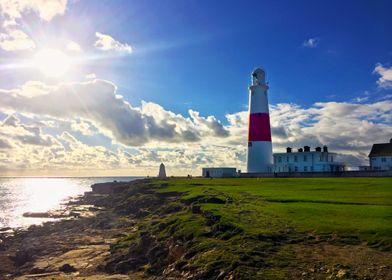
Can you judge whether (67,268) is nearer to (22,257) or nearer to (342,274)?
(22,257)

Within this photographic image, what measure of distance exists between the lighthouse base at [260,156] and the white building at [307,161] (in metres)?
11.3

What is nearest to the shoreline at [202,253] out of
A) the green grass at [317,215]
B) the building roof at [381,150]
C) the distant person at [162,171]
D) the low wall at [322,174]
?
the green grass at [317,215]

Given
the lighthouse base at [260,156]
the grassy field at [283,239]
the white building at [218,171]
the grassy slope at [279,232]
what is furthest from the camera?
the white building at [218,171]

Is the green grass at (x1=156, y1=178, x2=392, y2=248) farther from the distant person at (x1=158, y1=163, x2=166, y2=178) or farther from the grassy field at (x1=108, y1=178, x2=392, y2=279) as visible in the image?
the distant person at (x1=158, y1=163, x2=166, y2=178)

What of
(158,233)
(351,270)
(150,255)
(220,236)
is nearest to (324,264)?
(351,270)

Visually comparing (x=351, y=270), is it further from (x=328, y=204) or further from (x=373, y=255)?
(x=328, y=204)

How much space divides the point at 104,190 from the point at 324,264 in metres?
95.8

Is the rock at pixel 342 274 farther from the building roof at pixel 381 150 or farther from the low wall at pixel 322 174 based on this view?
the building roof at pixel 381 150

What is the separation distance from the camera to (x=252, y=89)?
62.3 m

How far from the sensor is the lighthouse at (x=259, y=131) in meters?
61.1

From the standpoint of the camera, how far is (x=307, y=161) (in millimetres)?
71500

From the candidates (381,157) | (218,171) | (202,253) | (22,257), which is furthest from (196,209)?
(218,171)

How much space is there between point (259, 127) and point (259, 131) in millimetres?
602

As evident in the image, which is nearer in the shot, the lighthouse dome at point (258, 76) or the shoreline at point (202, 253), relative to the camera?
the shoreline at point (202, 253)
